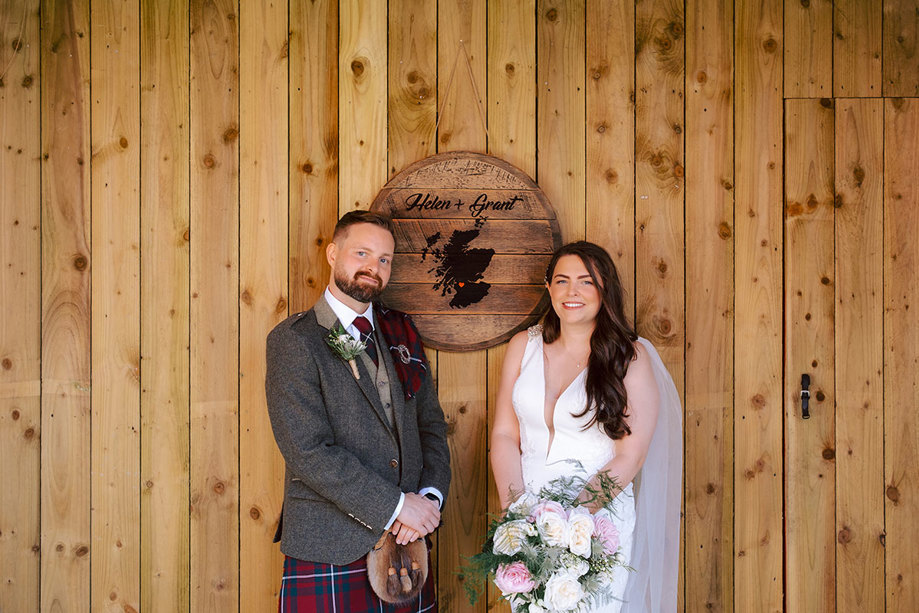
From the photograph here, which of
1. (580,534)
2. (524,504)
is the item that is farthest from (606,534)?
(524,504)

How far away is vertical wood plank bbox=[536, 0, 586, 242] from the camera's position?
2305mm

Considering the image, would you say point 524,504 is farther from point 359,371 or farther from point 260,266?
point 260,266

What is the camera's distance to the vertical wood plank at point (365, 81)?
90.1 inches

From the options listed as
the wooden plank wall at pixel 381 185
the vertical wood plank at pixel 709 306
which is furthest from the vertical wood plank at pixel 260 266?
the vertical wood plank at pixel 709 306

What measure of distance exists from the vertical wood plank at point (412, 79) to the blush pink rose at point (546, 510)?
4.19 feet

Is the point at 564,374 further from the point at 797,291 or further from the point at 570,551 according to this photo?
the point at 797,291

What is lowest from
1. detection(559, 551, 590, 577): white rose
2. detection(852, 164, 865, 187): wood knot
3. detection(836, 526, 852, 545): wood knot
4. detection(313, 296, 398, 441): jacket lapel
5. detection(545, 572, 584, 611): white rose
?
detection(836, 526, 852, 545): wood knot

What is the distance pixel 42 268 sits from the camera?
2293 millimetres

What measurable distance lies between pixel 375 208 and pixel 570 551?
1.30m

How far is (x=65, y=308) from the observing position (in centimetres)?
229

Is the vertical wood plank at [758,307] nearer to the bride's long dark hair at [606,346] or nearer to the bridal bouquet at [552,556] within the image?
the bride's long dark hair at [606,346]

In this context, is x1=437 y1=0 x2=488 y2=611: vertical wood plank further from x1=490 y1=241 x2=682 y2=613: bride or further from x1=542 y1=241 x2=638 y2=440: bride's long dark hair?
x1=542 y1=241 x2=638 y2=440: bride's long dark hair

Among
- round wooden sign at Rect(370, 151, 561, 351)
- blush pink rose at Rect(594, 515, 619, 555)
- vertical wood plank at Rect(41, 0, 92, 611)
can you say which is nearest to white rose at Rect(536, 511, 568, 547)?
blush pink rose at Rect(594, 515, 619, 555)

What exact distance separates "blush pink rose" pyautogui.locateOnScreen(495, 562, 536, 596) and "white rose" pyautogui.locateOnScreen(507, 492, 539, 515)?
A: 13 cm
